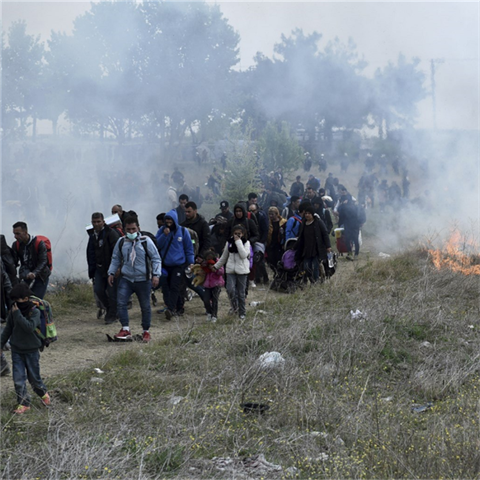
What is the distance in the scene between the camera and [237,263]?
9.06 m

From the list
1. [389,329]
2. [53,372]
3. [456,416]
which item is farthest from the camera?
[389,329]

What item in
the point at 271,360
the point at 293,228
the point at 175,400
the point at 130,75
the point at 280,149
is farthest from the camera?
the point at 280,149

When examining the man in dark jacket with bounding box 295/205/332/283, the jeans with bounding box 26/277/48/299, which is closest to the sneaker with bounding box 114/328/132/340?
the jeans with bounding box 26/277/48/299

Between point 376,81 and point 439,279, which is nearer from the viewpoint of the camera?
point 439,279

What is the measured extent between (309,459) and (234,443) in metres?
0.63

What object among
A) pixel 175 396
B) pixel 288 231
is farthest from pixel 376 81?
pixel 175 396

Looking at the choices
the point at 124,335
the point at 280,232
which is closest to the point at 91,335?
the point at 124,335

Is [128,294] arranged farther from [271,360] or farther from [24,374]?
[24,374]

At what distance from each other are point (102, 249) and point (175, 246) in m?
0.95

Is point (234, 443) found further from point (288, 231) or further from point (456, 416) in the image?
point (288, 231)

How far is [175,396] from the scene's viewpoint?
6.05 meters

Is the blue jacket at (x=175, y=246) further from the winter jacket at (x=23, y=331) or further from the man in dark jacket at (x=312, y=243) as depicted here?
the winter jacket at (x=23, y=331)

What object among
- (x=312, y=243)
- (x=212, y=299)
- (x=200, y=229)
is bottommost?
(x=212, y=299)

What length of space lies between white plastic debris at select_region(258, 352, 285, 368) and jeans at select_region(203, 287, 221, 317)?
249 cm
